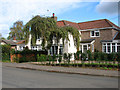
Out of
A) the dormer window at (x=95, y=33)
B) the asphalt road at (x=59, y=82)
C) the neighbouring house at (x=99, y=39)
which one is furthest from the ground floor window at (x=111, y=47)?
the asphalt road at (x=59, y=82)

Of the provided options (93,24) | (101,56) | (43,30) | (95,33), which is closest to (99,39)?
(95,33)

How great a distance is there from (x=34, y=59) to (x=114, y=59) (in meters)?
12.8

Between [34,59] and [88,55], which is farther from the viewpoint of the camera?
[34,59]

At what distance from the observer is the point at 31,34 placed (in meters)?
20.8

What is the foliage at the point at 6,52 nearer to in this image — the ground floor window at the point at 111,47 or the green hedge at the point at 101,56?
the green hedge at the point at 101,56

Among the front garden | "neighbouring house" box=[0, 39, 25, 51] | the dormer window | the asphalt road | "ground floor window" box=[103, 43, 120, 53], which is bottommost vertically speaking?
the asphalt road

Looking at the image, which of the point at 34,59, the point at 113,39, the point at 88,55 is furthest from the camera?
the point at 113,39

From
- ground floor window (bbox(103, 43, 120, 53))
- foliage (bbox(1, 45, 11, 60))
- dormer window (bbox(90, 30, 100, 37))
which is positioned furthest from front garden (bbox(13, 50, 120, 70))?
dormer window (bbox(90, 30, 100, 37))

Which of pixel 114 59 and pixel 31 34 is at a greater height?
pixel 31 34

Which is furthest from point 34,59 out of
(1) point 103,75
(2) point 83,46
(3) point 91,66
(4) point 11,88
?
(4) point 11,88

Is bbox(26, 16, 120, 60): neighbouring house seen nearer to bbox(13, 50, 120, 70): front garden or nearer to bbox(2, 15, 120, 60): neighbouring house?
bbox(2, 15, 120, 60): neighbouring house

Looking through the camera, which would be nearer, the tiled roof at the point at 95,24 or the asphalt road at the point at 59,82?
the asphalt road at the point at 59,82

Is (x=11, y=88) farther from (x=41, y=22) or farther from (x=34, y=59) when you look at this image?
(x=34, y=59)

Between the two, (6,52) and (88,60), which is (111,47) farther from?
(6,52)
